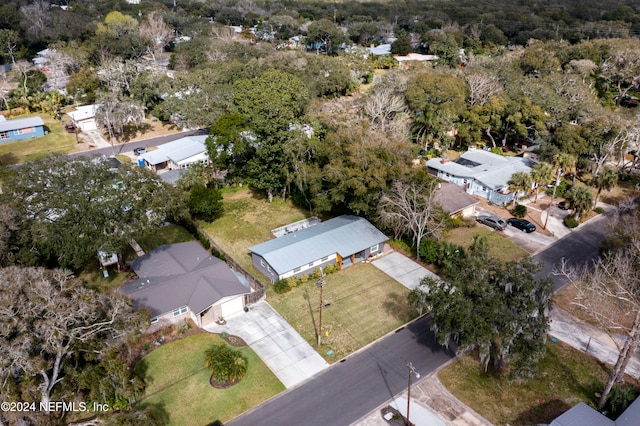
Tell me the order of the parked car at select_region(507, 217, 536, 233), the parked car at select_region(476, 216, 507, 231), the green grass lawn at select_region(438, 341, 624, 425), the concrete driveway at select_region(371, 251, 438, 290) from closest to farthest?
1. the green grass lawn at select_region(438, 341, 624, 425)
2. the concrete driveway at select_region(371, 251, 438, 290)
3. the parked car at select_region(507, 217, 536, 233)
4. the parked car at select_region(476, 216, 507, 231)

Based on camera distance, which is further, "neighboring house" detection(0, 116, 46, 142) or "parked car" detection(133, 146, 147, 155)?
"neighboring house" detection(0, 116, 46, 142)

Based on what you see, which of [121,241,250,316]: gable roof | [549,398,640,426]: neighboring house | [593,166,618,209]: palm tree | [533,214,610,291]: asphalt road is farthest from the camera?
[593,166,618,209]: palm tree

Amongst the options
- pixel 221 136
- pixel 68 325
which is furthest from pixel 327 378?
pixel 221 136

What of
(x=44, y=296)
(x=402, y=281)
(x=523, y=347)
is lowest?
(x=402, y=281)

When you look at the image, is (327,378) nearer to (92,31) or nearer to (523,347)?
(523,347)

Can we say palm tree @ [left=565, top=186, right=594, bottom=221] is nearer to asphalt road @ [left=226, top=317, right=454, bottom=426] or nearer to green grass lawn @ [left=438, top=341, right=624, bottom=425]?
green grass lawn @ [left=438, top=341, right=624, bottom=425]

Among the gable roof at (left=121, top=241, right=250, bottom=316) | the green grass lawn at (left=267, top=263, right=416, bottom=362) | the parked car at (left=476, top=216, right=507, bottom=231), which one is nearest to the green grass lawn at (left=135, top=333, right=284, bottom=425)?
the gable roof at (left=121, top=241, right=250, bottom=316)

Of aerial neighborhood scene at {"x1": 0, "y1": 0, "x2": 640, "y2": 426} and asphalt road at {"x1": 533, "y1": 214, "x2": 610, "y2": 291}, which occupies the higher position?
aerial neighborhood scene at {"x1": 0, "y1": 0, "x2": 640, "y2": 426}

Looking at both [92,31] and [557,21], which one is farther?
[557,21]
